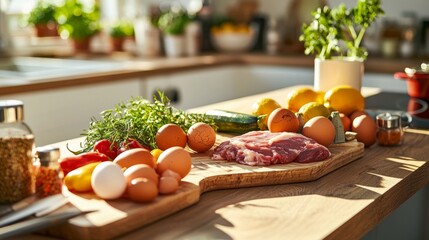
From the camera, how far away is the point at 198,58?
3918 millimetres

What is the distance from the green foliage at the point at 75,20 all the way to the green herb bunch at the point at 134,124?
107 inches

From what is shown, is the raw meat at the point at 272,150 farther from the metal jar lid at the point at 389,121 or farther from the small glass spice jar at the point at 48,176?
the small glass spice jar at the point at 48,176

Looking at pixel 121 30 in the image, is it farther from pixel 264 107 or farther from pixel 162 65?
pixel 264 107

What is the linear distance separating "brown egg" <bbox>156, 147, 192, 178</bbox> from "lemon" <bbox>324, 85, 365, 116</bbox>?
0.70m

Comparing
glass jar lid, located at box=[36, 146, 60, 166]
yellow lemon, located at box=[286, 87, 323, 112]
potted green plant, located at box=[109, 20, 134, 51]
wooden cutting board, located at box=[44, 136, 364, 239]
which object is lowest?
wooden cutting board, located at box=[44, 136, 364, 239]

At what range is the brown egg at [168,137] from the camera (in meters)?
1.49

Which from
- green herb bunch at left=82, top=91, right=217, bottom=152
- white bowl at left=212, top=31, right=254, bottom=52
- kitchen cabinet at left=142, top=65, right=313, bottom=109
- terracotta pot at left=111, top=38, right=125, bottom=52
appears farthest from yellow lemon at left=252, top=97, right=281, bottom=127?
terracotta pot at left=111, top=38, right=125, bottom=52

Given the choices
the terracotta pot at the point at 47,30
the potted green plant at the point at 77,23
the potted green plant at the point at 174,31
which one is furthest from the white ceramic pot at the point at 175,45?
the terracotta pot at the point at 47,30

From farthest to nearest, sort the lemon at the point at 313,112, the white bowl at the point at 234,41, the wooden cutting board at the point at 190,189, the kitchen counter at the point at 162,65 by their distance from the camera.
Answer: the white bowl at the point at 234,41 < the kitchen counter at the point at 162,65 < the lemon at the point at 313,112 < the wooden cutting board at the point at 190,189

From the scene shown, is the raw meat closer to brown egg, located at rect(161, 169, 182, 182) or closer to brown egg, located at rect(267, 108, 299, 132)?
brown egg, located at rect(267, 108, 299, 132)

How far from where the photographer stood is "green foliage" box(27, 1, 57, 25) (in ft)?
13.9

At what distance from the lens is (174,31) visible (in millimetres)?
4082

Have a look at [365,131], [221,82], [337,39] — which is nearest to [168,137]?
[365,131]

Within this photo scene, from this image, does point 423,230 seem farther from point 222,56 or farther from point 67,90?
point 222,56
